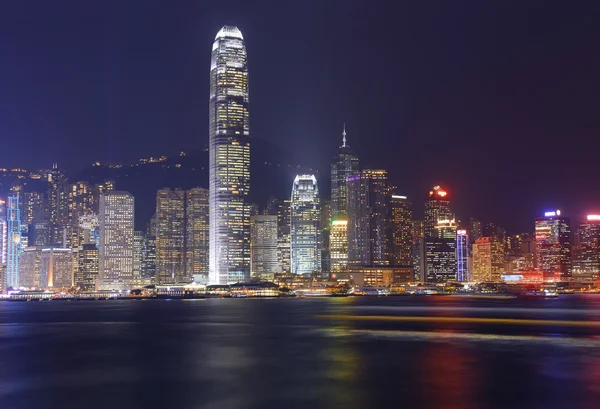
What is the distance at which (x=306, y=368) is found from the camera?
55844mm

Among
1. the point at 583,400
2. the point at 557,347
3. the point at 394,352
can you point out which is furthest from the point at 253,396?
the point at 557,347

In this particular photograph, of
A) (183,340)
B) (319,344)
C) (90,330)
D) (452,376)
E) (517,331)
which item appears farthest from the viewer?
(90,330)

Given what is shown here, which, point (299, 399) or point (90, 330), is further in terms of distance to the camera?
point (90, 330)

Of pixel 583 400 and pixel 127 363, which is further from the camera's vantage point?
pixel 127 363

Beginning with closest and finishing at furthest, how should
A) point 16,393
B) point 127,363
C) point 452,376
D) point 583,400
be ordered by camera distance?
point 583,400, point 16,393, point 452,376, point 127,363

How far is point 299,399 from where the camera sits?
43.2 m

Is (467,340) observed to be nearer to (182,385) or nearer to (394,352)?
(394,352)

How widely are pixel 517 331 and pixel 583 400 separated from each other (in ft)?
150

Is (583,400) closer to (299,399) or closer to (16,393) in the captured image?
(299,399)

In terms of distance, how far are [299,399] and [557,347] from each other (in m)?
34.2

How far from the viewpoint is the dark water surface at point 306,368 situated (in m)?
43.2

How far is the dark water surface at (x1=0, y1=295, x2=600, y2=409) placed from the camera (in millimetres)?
43219

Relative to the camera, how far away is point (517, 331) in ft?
284

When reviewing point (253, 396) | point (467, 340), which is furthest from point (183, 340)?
point (253, 396)
